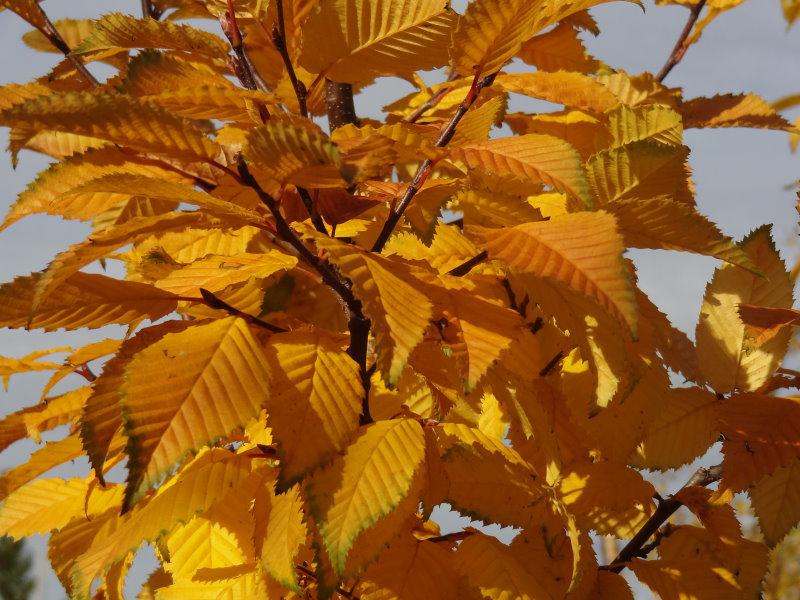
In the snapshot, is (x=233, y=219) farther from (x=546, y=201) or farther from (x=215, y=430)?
(x=546, y=201)

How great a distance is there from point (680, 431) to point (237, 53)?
2.22 ft

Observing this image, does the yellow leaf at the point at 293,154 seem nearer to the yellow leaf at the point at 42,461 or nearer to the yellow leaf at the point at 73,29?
the yellow leaf at the point at 42,461

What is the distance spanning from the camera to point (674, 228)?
2.04 feet

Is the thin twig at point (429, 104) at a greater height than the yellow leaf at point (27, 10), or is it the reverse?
the yellow leaf at point (27, 10)

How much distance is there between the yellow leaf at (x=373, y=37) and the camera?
70cm

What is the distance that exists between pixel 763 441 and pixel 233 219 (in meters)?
0.64

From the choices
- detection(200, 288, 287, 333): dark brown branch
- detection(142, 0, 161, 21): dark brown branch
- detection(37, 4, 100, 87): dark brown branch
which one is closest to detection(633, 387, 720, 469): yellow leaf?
detection(200, 288, 287, 333): dark brown branch

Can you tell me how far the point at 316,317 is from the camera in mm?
945

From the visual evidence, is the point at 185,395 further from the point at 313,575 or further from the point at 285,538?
the point at 313,575

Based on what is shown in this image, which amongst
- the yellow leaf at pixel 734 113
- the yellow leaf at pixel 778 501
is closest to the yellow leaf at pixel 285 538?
the yellow leaf at pixel 778 501

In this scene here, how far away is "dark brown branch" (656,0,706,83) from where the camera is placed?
1.39 metres

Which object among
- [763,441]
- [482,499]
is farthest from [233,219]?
[763,441]

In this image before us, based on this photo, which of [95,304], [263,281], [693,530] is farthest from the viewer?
[693,530]

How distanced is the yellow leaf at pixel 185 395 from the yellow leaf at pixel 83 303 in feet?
0.30
